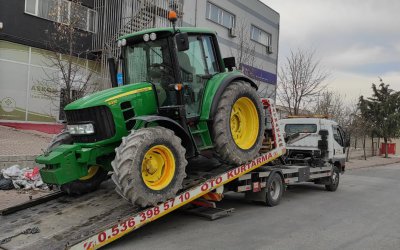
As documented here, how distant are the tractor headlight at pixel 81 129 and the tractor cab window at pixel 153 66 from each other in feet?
4.54

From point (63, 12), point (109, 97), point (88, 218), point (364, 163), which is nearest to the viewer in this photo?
point (88, 218)

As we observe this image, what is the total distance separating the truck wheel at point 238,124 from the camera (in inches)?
302

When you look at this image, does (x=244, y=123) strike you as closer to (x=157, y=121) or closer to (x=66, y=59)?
(x=157, y=121)

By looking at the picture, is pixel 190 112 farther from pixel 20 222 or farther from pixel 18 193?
pixel 18 193

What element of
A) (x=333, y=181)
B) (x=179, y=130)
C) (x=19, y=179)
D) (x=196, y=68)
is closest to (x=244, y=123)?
(x=196, y=68)

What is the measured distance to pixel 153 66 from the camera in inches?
302

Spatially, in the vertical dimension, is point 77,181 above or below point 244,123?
below

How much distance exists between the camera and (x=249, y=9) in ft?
95.0

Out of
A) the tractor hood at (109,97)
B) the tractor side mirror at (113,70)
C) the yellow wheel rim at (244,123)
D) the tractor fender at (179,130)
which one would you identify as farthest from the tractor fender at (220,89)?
the tractor side mirror at (113,70)

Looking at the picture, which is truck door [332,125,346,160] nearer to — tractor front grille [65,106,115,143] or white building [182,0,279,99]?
white building [182,0,279,99]

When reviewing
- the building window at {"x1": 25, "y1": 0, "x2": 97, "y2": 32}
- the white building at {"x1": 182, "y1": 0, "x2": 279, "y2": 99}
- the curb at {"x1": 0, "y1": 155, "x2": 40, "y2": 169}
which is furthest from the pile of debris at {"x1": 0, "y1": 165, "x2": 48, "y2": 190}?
the white building at {"x1": 182, "y1": 0, "x2": 279, "y2": 99}

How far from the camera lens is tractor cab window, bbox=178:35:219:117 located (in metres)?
7.57

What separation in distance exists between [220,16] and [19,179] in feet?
61.6

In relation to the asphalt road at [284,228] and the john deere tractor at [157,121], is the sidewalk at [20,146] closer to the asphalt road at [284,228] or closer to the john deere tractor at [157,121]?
the john deere tractor at [157,121]
